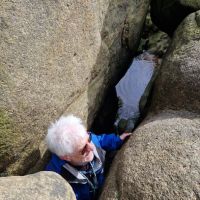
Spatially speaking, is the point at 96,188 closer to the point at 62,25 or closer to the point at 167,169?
the point at 167,169

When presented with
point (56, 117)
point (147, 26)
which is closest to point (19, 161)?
point (56, 117)

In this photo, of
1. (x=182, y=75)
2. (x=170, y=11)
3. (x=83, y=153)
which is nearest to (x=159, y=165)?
(x=83, y=153)

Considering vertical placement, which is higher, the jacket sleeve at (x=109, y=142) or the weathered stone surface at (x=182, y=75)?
the weathered stone surface at (x=182, y=75)

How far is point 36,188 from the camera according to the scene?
2.70m

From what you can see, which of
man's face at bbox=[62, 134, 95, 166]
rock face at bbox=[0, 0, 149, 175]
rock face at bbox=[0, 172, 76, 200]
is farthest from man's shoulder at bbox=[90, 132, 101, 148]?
rock face at bbox=[0, 172, 76, 200]

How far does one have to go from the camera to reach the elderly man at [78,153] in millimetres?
3076

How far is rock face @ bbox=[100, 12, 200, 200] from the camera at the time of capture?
2.82m

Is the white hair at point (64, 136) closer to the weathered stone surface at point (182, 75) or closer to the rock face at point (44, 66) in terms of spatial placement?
the rock face at point (44, 66)

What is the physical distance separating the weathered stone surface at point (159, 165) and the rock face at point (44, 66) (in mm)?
624

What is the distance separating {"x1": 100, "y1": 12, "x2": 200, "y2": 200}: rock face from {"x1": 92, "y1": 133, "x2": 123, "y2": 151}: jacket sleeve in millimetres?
253

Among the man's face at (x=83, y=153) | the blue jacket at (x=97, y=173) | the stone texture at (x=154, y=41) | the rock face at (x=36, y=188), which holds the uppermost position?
the rock face at (x=36, y=188)

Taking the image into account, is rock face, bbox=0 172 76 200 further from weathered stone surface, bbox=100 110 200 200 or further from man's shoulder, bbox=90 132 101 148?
man's shoulder, bbox=90 132 101 148

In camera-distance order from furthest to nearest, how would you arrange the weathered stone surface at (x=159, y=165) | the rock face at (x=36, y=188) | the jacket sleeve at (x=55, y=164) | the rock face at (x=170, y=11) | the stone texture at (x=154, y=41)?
1. the stone texture at (x=154, y=41)
2. the rock face at (x=170, y=11)
3. the jacket sleeve at (x=55, y=164)
4. the weathered stone surface at (x=159, y=165)
5. the rock face at (x=36, y=188)

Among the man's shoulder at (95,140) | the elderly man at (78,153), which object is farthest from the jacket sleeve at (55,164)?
the man's shoulder at (95,140)
